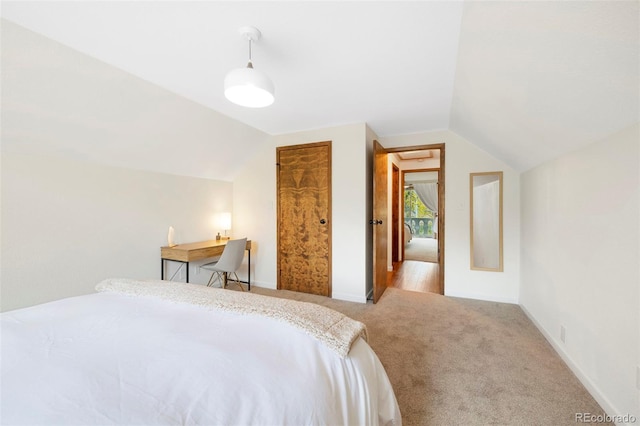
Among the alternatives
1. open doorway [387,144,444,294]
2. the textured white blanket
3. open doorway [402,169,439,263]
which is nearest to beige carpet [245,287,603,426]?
the textured white blanket

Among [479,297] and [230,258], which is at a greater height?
[230,258]

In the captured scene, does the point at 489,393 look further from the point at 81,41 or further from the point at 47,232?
the point at 47,232

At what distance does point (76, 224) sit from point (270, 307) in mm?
2378

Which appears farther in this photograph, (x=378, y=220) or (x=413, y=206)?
(x=413, y=206)

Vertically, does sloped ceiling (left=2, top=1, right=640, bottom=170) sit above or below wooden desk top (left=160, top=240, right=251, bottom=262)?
above

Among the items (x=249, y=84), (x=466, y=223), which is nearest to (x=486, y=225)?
(x=466, y=223)

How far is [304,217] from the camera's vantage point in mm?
3578

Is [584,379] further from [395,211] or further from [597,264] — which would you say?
[395,211]

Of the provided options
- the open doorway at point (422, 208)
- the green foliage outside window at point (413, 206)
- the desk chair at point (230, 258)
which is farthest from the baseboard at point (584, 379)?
the green foliage outside window at point (413, 206)

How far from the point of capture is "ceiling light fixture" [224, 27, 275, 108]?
1.50m

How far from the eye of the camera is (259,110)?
9.53ft

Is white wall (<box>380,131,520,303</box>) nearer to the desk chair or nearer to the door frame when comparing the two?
the door frame

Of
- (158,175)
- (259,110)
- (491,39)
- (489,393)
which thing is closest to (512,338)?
(489,393)

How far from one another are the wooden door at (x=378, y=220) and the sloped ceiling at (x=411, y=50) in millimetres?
1003
